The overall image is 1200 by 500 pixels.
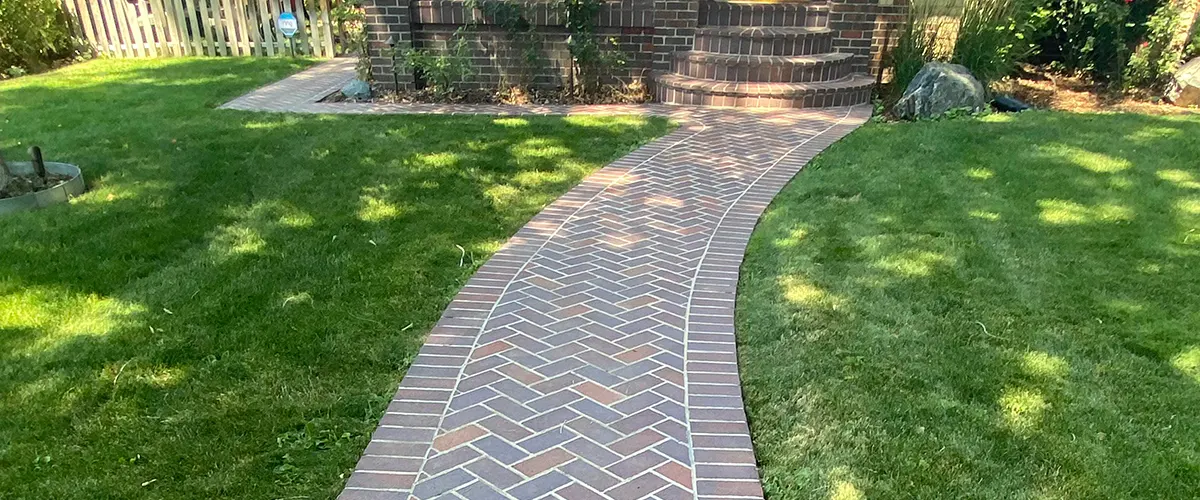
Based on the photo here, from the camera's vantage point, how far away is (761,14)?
304 inches

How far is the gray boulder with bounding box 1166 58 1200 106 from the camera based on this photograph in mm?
6953

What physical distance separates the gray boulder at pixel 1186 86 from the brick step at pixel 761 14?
3.31 meters

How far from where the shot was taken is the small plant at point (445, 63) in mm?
7324

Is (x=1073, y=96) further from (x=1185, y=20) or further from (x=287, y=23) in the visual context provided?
(x=287, y=23)

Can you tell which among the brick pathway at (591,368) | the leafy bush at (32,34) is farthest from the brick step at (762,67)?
the leafy bush at (32,34)

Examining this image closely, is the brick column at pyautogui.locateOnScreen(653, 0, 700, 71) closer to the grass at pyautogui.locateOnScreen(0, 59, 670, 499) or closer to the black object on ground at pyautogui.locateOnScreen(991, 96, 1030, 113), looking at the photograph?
the grass at pyautogui.locateOnScreen(0, 59, 670, 499)

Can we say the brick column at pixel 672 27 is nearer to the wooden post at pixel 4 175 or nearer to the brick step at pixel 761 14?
the brick step at pixel 761 14

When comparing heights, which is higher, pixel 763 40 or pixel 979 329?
pixel 763 40

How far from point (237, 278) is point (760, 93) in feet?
17.1

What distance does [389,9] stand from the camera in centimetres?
738

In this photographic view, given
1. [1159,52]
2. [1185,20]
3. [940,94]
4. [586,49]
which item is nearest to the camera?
[940,94]

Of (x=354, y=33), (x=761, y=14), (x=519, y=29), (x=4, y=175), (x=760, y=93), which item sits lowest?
(x=4, y=175)

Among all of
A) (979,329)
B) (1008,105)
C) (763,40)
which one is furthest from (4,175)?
(1008,105)

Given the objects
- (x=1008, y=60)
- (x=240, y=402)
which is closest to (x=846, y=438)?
(x=240, y=402)
